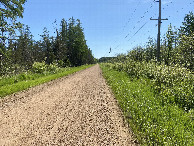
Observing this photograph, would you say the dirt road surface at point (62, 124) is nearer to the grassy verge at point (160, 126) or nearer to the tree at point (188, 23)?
the grassy verge at point (160, 126)

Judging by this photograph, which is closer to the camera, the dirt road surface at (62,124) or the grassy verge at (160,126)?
the grassy verge at (160,126)

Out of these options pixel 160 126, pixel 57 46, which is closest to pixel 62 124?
pixel 160 126

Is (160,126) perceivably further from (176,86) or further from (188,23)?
(188,23)

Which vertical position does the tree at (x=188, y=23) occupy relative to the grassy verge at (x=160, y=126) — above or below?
above

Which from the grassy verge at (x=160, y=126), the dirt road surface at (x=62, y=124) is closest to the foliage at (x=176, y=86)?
the grassy verge at (x=160, y=126)

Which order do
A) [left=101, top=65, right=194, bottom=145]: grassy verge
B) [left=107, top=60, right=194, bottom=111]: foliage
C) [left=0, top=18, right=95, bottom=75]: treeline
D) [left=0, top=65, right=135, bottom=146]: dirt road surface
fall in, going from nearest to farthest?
[left=101, top=65, right=194, bottom=145]: grassy verge, [left=0, top=65, right=135, bottom=146]: dirt road surface, [left=107, top=60, right=194, bottom=111]: foliage, [left=0, top=18, right=95, bottom=75]: treeline

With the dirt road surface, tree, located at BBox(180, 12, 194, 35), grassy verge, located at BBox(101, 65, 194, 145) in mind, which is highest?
tree, located at BBox(180, 12, 194, 35)

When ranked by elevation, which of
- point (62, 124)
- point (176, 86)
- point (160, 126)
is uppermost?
point (176, 86)

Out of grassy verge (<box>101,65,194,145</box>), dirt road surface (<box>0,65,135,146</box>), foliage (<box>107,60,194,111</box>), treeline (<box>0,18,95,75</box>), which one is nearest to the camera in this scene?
grassy verge (<box>101,65,194,145</box>)

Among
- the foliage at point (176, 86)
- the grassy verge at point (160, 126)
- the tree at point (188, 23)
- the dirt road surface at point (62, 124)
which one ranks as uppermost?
the tree at point (188, 23)

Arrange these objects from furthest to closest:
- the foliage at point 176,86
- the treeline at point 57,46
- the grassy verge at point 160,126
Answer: the treeline at point 57,46
the foliage at point 176,86
the grassy verge at point 160,126

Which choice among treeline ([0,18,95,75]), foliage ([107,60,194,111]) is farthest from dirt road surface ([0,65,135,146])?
treeline ([0,18,95,75])

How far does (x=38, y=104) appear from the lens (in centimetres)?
698

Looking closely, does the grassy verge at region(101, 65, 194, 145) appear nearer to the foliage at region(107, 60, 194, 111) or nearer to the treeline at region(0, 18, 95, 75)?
the foliage at region(107, 60, 194, 111)
